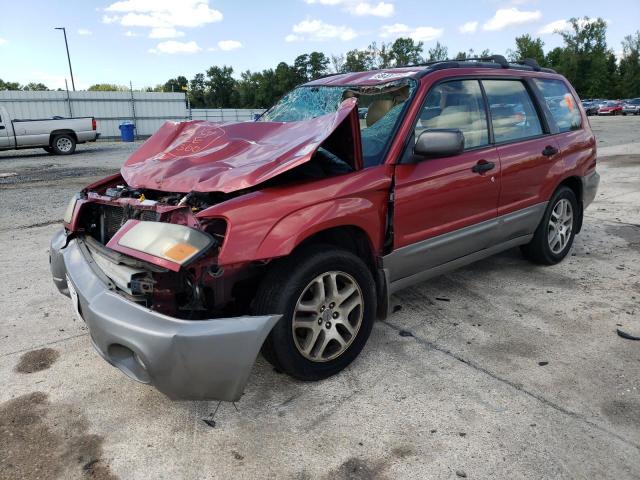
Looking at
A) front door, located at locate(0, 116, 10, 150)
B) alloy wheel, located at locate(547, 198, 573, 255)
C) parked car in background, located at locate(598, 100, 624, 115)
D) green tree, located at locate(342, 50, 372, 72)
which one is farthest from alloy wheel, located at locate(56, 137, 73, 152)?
green tree, located at locate(342, 50, 372, 72)

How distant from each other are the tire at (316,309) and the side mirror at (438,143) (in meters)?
0.80

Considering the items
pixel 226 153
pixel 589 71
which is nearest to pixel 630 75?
pixel 589 71

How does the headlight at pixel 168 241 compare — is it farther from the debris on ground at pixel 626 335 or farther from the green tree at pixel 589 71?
the green tree at pixel 589 71

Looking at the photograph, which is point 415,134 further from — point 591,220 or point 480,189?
point 591,220

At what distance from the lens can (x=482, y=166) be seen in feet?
11.9

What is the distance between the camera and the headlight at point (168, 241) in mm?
2262

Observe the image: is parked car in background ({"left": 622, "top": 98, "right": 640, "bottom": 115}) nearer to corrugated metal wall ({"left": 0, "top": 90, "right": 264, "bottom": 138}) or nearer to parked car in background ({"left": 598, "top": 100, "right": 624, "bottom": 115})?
parked car in background ({"left": 598, "top": 100, "right": 624, "bottom": 115})

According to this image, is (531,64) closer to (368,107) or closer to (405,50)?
(368,107)

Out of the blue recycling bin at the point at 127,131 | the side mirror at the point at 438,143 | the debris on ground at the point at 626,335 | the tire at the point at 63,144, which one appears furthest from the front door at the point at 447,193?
the blue recycling bin at the point at 127,131

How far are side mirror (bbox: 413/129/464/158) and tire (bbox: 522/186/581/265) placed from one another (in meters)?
1.84

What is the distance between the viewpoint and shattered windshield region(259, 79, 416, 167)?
3.23 metres

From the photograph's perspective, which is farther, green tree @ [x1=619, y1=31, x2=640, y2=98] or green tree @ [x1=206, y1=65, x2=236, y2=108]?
green tree @ [x1=206, y1=65, x2=236, y2=108]

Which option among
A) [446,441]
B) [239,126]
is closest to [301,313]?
[446,441]

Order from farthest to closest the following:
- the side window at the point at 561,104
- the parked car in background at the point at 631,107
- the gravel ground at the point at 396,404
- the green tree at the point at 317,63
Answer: the green tree at the point at 317,63
the parked car in background at the point at 631,107
the side window at the point at 561,104
the gravel ground at the point at 396,404
